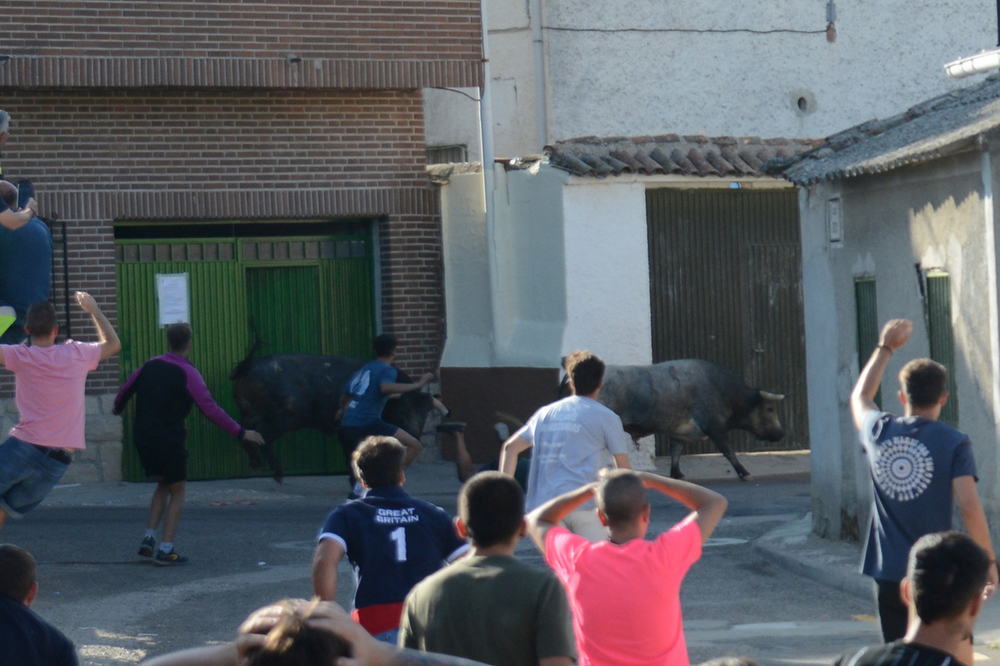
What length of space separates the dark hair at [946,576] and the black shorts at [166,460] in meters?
7.14

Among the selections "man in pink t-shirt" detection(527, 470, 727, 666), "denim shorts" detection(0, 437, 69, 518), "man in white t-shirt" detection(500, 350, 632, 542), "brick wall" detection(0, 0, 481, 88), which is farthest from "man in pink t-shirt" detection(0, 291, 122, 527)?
"brick wall" detection(0, 0, 481, 88)

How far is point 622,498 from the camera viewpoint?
4.25 metres

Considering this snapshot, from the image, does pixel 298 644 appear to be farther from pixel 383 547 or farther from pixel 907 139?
pixel 907 139

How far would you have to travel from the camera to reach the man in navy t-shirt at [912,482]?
5.01 m

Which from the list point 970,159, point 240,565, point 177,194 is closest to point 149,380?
point 240,565

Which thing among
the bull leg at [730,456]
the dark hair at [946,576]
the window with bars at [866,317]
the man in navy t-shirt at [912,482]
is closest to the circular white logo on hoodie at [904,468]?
the man in navy t-shirt at [912,482]

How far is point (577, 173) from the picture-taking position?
49.1ft

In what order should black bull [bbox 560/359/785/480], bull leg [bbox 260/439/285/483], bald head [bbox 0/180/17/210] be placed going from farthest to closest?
bull leg [bbox 260/439/285/483], black bull [bbox 560/359/785/480], bald head [bbox 0/180/17/210]

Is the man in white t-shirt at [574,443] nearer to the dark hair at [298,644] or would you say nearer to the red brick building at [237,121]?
the dark hair at [298,644]

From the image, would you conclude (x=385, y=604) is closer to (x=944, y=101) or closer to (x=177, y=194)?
(x=944, y=101)

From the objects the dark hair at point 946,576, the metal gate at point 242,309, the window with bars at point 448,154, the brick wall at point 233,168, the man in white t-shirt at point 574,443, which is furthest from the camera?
the window with bars at point 448,154

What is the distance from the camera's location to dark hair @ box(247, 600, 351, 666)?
206 cm

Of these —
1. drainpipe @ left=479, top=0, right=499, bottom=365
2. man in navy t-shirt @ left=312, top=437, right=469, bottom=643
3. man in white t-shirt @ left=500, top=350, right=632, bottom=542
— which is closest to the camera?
man in navy t-shirt @ left=312, top=437, right=469, bottom=643

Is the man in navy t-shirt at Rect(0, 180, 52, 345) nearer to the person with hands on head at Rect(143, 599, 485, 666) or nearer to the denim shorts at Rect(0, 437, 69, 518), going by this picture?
the denim shorts at Rect(0, 437, 69, 518)
